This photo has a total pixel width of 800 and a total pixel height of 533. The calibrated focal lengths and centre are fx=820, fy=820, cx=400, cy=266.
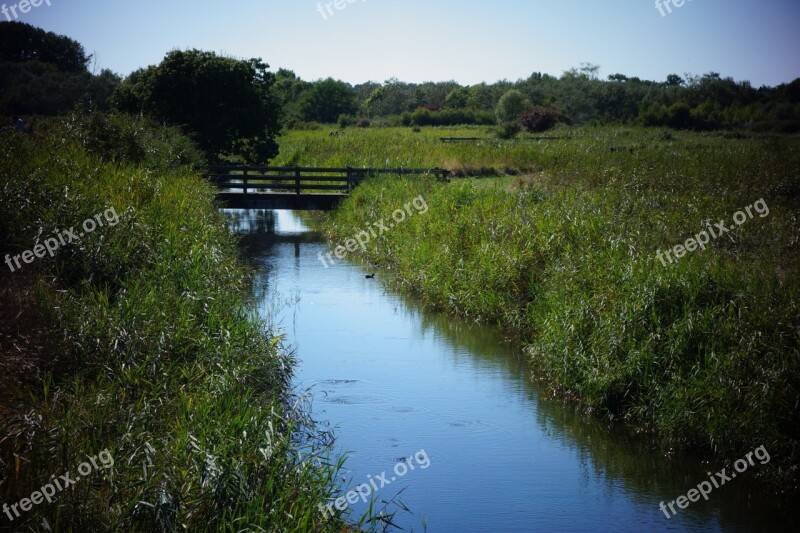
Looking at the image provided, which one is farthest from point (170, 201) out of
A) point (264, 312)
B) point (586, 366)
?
point (586, 366)

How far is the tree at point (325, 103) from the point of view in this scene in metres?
82.2

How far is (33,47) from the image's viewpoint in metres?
64.4

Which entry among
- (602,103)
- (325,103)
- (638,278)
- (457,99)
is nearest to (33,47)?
(325,103)

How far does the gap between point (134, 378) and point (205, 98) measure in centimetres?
2549

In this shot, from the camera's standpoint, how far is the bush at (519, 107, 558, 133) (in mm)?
52750

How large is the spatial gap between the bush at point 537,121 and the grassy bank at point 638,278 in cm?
2795

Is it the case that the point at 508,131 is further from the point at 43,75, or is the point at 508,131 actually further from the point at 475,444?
the point at 475,444

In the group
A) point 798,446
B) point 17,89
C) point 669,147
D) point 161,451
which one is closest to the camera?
point 161,451

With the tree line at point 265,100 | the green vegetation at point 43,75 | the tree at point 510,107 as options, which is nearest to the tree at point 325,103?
the tree line at point 265,100

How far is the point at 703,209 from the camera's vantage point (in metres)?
15.7

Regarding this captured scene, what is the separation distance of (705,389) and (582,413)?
1.89 m

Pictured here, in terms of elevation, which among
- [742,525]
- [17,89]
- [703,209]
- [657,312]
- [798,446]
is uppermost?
[17,89]

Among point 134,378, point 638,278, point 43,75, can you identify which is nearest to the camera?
point 134,378

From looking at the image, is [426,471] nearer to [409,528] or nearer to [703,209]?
[409,528]
